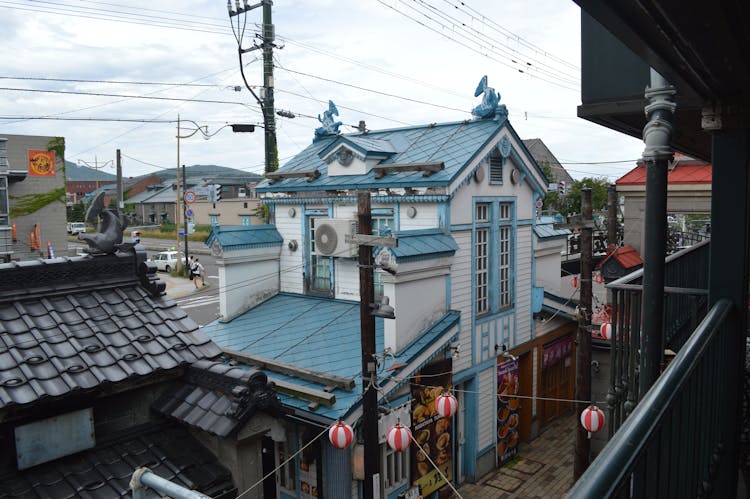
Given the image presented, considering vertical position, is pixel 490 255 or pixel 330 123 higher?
pixel 330 123

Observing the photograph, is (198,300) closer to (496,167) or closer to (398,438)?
(496,167)

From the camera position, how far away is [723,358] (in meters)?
3.55

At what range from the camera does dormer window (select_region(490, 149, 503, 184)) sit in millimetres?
15656

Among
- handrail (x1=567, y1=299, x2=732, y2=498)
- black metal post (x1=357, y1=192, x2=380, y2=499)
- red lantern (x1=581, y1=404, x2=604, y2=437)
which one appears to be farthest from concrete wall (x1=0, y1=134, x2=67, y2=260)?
handrail (x1=567, y1=299, x2=732, y2=498)

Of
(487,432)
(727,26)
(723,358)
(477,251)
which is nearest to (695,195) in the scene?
(477,251)

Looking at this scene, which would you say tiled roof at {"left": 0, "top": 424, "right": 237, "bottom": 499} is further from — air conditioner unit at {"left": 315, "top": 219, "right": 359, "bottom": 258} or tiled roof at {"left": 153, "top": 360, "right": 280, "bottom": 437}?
air conditioner unit at {"left": 315, "top": 219, "right": 359, "bottom": 258}

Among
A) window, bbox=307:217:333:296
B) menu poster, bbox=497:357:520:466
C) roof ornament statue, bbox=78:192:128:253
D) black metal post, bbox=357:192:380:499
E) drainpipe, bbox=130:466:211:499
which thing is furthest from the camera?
window, bbox=307:217:333:296

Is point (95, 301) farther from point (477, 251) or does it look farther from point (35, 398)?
point (477, 251)

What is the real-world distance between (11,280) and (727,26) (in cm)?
665

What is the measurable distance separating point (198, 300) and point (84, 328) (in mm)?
28464

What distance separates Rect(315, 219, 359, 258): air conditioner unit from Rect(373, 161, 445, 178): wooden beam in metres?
1.51

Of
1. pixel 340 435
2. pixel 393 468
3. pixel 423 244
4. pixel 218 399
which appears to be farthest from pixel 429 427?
pixel 218 399

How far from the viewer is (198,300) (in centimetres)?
3372

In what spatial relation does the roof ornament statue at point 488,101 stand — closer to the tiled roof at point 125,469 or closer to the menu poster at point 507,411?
the menu poster at point 507,411
